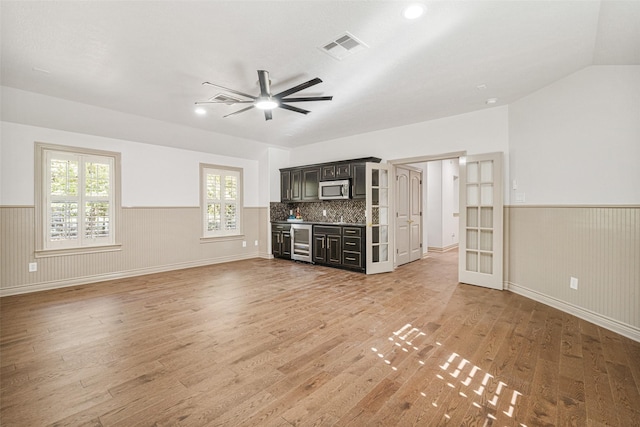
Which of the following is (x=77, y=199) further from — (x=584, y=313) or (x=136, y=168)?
(x=584, y=313)

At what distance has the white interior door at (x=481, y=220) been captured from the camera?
4.31 metres

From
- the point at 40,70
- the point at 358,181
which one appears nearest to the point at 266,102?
the point at 40,70

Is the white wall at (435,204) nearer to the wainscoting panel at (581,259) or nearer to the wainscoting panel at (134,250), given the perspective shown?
the wainscoting panel at (581,259)

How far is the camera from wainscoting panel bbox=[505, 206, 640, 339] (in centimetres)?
286

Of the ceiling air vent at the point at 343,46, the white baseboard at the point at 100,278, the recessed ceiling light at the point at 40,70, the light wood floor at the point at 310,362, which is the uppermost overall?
the ceiling air vent at the point at 343,46

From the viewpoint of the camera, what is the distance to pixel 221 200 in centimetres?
686

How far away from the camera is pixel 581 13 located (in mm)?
2260

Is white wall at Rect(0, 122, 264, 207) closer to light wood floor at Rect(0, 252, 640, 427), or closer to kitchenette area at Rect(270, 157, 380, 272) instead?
kitchenette area at Rect(270, 157, 380, 272)

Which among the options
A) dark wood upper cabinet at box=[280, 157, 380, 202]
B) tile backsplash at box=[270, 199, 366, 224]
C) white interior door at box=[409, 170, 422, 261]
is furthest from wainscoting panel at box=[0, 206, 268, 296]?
white interior door at box=[409, 170, 422, 261]

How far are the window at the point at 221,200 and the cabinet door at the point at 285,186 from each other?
106 centimetres

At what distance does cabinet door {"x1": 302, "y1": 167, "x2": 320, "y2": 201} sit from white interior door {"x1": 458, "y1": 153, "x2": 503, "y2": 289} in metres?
3.11

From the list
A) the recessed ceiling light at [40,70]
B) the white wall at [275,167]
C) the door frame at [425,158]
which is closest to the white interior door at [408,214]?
the door frame at [425,158]

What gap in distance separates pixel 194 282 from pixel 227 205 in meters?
2.52

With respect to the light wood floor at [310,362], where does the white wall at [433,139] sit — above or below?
above
